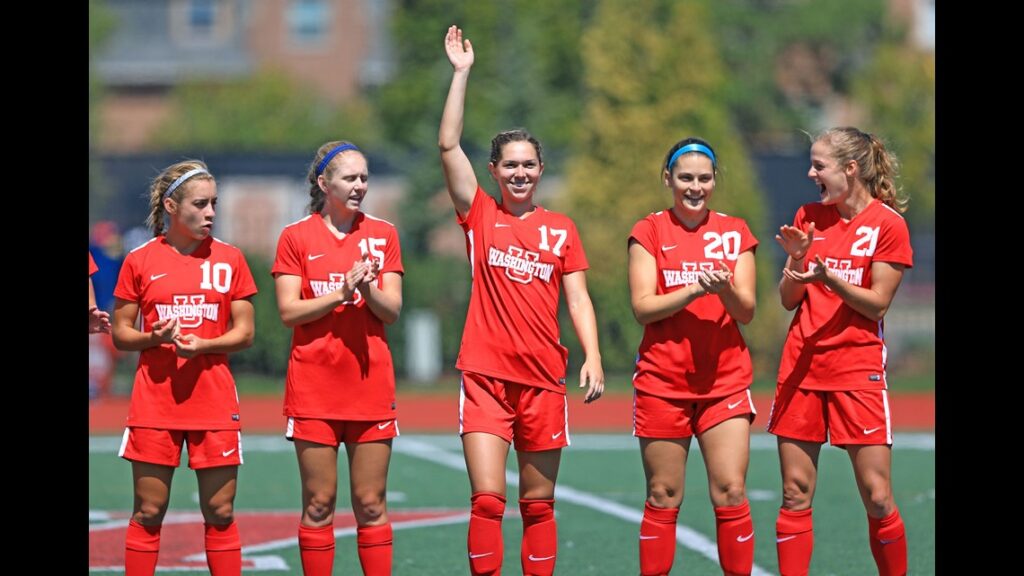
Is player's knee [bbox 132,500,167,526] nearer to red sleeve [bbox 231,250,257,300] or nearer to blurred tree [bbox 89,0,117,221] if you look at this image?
red sleeve [bbox 231,250,257,300]

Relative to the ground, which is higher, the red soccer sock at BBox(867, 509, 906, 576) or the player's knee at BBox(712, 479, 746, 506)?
the player's knee at BBox(712, 479, 746, 506)

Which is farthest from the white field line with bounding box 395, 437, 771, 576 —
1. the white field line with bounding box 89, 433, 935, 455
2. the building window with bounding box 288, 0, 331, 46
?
the building window with bounding box 288, 0, 331, 46

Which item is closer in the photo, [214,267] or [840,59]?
[214,267]

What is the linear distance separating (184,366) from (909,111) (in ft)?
112

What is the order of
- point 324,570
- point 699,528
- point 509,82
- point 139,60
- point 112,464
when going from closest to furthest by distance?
point 324,570
point 699,528
point 112,464
point 509,82
point 139,60

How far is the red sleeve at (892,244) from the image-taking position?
22.2 ft

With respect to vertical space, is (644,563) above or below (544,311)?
below

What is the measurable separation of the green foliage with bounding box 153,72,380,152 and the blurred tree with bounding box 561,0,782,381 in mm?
19430

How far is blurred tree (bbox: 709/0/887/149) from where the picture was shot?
1806 inches

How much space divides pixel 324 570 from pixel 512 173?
196cm
